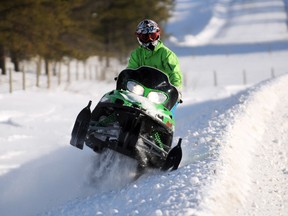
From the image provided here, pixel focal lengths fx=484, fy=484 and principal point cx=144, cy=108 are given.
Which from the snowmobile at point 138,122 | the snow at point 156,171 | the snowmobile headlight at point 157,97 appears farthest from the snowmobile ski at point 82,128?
the snowmobile headlight at point 157,97

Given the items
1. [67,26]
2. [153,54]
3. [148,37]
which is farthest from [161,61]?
[67,26]

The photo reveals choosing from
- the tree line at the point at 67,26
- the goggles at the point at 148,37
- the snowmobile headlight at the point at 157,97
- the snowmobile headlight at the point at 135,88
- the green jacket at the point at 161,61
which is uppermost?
the goggles at the point at 148,37

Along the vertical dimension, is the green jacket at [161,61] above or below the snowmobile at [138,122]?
above

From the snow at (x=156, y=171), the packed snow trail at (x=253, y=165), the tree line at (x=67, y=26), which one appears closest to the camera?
the packed snow trail at (x=253, y=165)

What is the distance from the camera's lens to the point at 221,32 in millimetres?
59906

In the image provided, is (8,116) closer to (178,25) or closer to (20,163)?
(20,163)

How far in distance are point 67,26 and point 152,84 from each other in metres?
17.0

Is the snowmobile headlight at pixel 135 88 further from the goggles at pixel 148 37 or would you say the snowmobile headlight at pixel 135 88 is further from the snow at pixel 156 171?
the snow at pixel 156 171

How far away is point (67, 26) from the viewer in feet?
76.1

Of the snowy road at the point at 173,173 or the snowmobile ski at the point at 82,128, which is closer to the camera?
the snowy road at the point at 173,173

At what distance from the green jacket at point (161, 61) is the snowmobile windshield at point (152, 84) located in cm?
34

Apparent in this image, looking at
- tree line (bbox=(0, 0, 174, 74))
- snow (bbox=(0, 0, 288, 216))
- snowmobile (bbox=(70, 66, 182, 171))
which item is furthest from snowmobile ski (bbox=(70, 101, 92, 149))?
tree line (bbox=(0, 0, 174, 74))

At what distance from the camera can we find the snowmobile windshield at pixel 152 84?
6.94 metres

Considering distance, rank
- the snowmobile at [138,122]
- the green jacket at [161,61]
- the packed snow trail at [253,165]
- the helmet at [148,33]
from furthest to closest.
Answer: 1. the green jacket at [161,61]
2. the helmet at [148,33]
3. the snowmobile at [138,122]
4. the packed snow trail at [253,165]
